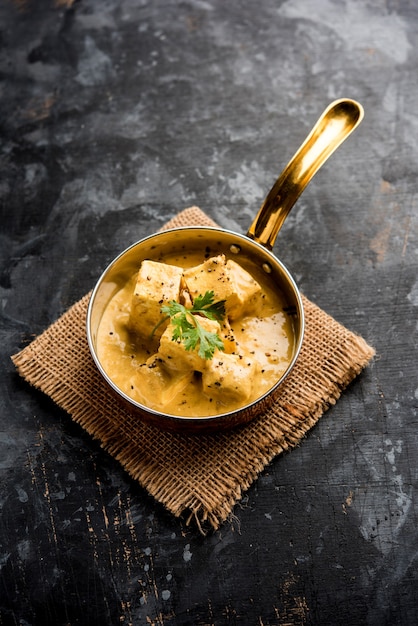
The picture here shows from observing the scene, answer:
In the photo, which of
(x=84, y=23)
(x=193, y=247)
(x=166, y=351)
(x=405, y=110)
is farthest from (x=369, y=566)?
(x=84, y=23)

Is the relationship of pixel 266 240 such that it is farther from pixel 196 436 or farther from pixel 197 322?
pixel 196 436

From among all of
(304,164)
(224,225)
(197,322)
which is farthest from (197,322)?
(224,225)

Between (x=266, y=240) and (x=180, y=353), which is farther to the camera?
(x=266, y=240)

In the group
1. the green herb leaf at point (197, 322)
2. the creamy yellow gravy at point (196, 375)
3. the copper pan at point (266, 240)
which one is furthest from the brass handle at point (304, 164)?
the green herb leaf at point (197, 322)

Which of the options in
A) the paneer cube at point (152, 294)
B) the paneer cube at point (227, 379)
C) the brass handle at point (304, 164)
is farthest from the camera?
the brass handle at point (304, 164)

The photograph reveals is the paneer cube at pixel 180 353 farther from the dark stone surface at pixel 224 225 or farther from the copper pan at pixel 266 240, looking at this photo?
the dark stone surface at pixel 224 225
